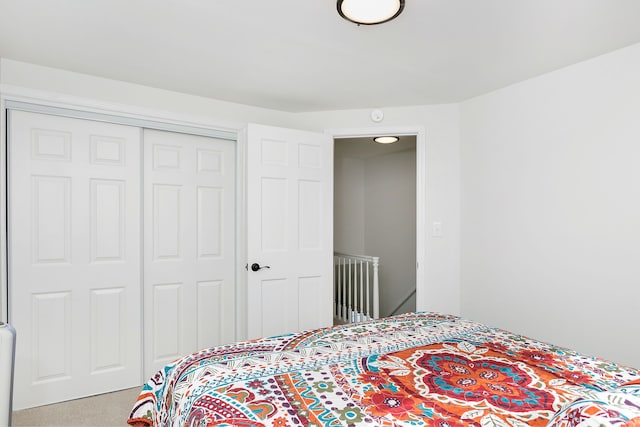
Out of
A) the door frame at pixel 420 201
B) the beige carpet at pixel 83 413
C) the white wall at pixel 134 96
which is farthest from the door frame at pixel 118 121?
the door frame at pixel 420 201

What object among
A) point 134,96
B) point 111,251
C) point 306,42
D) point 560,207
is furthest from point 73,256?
point 560,207

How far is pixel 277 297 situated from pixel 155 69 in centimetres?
185

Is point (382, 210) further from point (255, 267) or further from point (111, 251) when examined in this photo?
point (111, 251)

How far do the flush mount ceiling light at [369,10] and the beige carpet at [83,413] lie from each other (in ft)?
8.43

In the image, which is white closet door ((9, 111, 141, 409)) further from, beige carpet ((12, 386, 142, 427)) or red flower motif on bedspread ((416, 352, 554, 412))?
red flower motif on bedspread ((416, 352, 554, 412))

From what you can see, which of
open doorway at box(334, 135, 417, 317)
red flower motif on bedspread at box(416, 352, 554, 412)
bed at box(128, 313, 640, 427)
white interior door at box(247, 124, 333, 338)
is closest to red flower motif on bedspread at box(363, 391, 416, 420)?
bed at box(128, 313, 640, 427)

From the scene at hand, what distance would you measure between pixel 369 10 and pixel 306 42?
51 centimetres

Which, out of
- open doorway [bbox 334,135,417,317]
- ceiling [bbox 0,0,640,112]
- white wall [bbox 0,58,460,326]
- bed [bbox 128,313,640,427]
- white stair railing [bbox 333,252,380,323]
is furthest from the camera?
open doorway [bbox 334,135,417,317]

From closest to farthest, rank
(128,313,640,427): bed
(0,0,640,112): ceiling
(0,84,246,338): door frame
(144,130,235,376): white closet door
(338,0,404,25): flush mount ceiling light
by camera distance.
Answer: (128,313,640,427): bed, (338,0,404,25): flush mount ceiling light, (0,0,640,112): ceiling, (0,84,246,338): door frame, (144,130,235,376): white closet door

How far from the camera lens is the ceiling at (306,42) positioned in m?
1.80

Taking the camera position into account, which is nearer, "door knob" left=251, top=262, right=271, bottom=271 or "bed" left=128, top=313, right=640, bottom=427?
"bed" left=128, top=313, right=640, bottom=427

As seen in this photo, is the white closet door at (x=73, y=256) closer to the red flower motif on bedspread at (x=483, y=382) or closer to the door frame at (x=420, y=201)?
the door frame at (x=420, y=201)

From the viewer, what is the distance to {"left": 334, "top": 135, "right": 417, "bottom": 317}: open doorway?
5016mm

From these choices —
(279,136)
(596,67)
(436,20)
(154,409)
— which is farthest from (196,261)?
(596,67)
